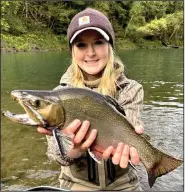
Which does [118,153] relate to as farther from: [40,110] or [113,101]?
[40,110]

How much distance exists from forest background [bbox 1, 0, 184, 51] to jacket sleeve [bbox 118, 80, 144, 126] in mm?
33025

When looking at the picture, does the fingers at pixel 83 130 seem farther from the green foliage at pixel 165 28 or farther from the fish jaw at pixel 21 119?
the green foliage at pixel 165 28

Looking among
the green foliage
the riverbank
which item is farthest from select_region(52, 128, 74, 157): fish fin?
the green foliage

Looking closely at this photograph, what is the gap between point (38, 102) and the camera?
2.45 m

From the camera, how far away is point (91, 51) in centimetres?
344

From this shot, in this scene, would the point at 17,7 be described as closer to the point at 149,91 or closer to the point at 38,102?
the point at 149,91

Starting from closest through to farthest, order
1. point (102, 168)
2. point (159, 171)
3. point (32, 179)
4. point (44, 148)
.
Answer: point (159, 171), point (102, 168), point (32, 179), point (44, 148)

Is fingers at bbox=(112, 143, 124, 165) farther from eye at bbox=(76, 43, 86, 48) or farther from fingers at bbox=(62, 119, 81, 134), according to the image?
eye at bbox=(76, 43, 86, 48)

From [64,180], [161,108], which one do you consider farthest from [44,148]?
[161,108]

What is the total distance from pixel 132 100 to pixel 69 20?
143 feet

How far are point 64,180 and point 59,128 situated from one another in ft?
4.45

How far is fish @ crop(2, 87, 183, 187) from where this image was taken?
8.02 feet

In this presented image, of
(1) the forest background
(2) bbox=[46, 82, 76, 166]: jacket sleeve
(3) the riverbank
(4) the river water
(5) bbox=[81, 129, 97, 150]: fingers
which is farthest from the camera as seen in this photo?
(1) the forest background

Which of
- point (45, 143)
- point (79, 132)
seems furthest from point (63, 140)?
point (45, 143)
